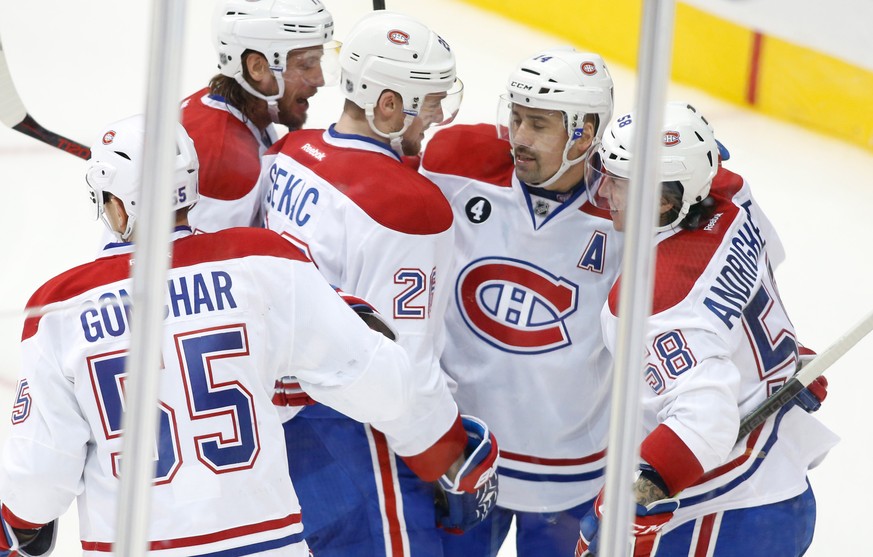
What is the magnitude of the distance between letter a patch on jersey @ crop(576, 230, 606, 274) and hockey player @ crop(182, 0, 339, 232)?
1.99ft

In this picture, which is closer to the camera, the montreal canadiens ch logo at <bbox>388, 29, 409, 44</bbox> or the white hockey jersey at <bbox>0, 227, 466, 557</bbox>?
the white hockey jersey at <bbox>0, 227, 466, 557</bbox>

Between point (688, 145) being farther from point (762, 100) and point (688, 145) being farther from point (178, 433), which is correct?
point (762, 100)

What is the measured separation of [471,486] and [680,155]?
634mm

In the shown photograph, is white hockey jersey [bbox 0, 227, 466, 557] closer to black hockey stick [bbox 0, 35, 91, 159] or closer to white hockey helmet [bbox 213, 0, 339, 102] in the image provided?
black hockey stick [bbox 0, 35, 91, 159]

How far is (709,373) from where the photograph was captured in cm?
184

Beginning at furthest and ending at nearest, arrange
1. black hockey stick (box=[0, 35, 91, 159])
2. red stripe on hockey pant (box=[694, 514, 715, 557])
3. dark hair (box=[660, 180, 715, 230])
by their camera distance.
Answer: black hockey stick (box=[0, 35, 91, 159]) < red stripe on hockey pant (box=[694, 514, 715, 557]) < dark hair (box=[660, 180, 715, 230])

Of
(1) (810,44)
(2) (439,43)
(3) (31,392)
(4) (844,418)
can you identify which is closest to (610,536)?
(1) (810,44)

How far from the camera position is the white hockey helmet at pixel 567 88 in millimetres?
2094


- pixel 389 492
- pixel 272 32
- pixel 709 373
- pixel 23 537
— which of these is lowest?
pixel 389 492

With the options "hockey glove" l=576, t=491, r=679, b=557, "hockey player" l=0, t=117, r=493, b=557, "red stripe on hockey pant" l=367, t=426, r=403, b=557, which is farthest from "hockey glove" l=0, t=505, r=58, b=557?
"hockey glove" l=576, t=491, r=679, b=557

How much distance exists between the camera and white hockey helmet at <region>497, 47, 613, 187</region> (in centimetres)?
209

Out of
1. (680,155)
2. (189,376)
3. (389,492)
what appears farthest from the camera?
(389,492)

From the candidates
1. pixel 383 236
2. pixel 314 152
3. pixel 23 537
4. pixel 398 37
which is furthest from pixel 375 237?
pixel 23 537

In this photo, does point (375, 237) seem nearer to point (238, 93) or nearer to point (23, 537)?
point (238, 93)
